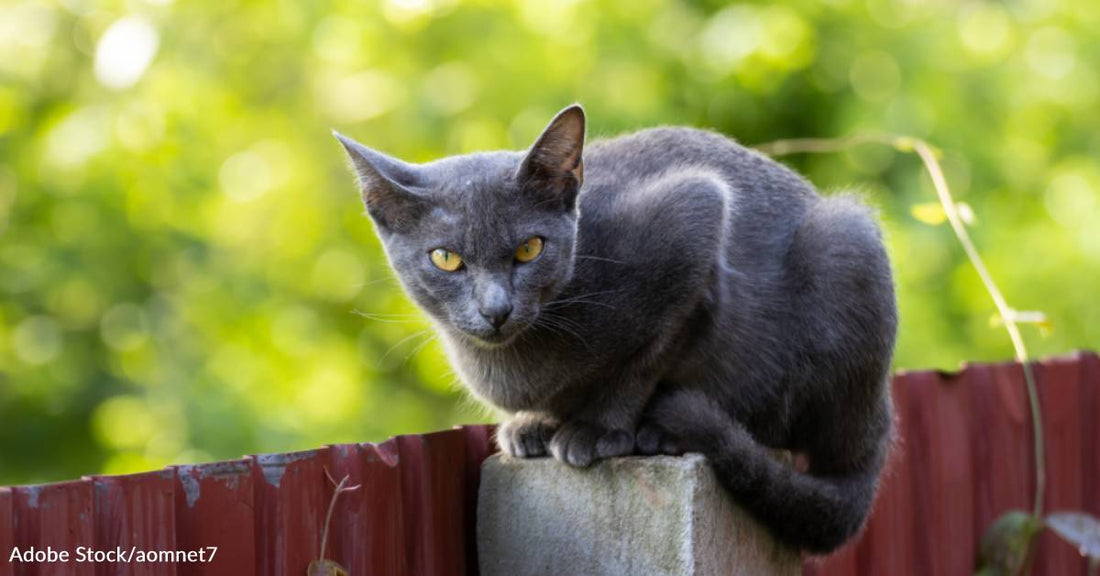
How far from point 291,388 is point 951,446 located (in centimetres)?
301

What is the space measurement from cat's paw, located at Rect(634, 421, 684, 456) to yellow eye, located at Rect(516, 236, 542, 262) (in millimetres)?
406

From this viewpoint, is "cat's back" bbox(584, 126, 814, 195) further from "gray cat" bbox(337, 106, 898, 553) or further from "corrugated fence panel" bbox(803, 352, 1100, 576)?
"corrugated fence panel" bbox(803, 352, 1100, 576)

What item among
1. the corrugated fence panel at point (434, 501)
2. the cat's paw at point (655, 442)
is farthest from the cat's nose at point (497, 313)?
the cat's paw at point (655, 442)

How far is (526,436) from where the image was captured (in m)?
2.38

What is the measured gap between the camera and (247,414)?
16.6 feet

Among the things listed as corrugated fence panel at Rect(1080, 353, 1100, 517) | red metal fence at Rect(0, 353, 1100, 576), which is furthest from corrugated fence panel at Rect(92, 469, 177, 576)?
corrugated fence panel at Rect(1080, 353, 1100, 517)

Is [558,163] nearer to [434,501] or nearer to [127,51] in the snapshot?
[434,501]

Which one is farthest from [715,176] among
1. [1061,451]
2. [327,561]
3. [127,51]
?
[127,51]

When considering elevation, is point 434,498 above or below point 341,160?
below

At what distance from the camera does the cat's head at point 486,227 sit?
227 centimetres

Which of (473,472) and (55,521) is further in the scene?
(473,472)

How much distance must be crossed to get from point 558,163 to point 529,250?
19cm

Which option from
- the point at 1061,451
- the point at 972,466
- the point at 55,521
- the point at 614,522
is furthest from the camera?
the point at 1061,451

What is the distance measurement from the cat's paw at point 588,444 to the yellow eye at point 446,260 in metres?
0.40
